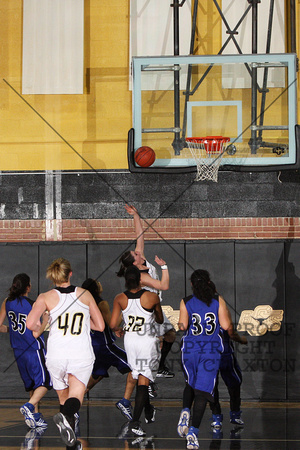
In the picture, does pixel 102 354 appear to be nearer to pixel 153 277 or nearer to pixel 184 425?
pixel 153 277

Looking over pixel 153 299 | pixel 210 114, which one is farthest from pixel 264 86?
pixel 153 299

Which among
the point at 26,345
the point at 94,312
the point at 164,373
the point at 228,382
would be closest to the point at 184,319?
the point at 94,312

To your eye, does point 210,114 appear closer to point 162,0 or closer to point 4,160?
point 162,0

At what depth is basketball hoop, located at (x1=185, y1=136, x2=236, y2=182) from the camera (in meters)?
10.2

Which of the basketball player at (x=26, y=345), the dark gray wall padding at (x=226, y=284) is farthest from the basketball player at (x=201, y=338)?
the dark gray wall padding at (x=226, y=284)

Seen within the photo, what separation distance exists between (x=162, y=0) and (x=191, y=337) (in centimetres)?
674

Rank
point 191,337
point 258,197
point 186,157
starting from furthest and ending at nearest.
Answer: point 258,197
point 186,157
point 191,337

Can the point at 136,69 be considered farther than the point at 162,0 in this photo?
No

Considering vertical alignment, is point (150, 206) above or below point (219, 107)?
below

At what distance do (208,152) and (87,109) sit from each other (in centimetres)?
281

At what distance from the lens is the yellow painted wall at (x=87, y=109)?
12.0 m

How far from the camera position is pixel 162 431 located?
8250 millimetres

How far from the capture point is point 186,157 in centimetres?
1034

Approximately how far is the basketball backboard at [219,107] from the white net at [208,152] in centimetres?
9
